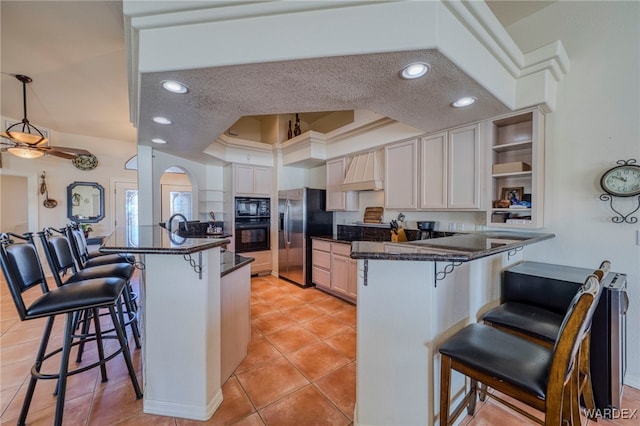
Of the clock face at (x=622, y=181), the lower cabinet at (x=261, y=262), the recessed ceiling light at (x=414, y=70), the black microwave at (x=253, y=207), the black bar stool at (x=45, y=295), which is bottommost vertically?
the lower cabinet at (x=261, y=262)

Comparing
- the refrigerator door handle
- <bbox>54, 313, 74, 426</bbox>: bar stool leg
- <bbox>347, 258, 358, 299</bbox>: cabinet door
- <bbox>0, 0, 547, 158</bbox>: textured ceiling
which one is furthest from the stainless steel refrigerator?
<bbox>54, 313, 74, 426</bbox>: bar stool leg

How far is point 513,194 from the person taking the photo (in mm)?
2600

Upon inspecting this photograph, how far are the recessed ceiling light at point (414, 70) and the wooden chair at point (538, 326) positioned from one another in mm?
1512

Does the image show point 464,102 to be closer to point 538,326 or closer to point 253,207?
point 538,326

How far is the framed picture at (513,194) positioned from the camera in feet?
8.38

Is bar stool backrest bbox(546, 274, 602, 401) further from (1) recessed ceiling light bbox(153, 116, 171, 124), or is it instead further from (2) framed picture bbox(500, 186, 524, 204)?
(1) recessed ceiling light bbox(153, 116, 171, 124)

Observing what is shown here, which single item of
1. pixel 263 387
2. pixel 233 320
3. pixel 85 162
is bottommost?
pixel 263 387

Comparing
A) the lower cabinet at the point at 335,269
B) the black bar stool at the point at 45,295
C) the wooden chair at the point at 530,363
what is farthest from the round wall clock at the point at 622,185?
the black bar stool at the point at 45,295

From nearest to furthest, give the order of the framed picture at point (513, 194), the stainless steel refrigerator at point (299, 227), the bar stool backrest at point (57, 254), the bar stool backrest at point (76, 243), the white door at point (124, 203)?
the bar stool backrest at point (57, 254)
the bar stool backrest at point (76, 243)
the framed picture at point (513, 194)
the stainless steel refrigerator at point (299, 227)
the white door at point (124, 203)

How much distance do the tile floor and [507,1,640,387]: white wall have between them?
1048 millimetres

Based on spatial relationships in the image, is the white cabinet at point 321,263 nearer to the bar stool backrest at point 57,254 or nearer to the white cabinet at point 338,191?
the white cabinet at point 338,191

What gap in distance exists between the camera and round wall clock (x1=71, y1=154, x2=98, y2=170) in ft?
17.3

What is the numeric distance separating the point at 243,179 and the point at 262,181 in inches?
15.0

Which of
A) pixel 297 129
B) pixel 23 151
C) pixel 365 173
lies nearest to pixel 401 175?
pixel 365 173
